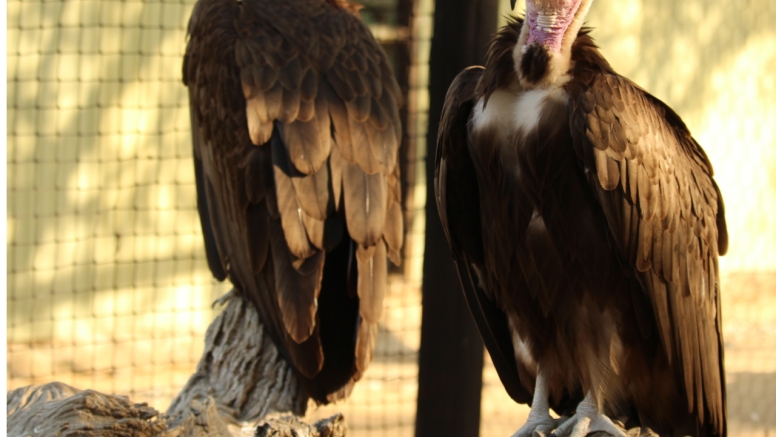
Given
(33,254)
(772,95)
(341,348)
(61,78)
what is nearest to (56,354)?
(33,254)

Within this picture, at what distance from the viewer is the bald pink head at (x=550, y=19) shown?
2.06 metres

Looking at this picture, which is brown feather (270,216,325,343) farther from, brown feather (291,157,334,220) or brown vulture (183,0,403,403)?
brown feather (291,157,334,220)

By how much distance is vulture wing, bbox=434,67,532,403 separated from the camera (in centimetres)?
235

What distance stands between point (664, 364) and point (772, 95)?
14.0ft

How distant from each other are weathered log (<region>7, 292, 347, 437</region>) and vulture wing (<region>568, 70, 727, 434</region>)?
823 millimetres

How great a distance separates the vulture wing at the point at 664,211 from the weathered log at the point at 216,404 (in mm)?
823

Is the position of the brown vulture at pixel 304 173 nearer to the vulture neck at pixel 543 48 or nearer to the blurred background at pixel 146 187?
the vulture neck at pixel 543 48

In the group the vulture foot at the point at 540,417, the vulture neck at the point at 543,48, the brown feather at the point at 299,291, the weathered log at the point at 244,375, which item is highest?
the vulture neck at the point at 543,48

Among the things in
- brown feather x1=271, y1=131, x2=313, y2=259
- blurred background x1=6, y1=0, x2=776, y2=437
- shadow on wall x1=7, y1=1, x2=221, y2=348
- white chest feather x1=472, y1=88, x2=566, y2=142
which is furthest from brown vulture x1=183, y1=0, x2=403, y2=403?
shadow on wall x1=7, y1=1, x2=221, y2=348

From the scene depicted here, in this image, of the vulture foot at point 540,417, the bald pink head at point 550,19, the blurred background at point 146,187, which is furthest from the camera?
the blurred background at point 146,187

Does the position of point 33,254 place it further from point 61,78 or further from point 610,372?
point 610,372

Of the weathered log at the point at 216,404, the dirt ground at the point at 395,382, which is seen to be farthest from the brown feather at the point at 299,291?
the dirt ground at the point at 395,382

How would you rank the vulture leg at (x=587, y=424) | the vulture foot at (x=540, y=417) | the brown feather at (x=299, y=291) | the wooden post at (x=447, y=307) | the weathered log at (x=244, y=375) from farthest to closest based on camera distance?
the wooden post at (x=447, y=307) → the weathered log at (x=244, y=375) → the brown feather at (x=299, y=291) → the vulture foot at (x=540, y=417) → the vulture leg at (x=587, y=424)

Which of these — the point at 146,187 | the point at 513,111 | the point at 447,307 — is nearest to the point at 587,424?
the point at 513,111
